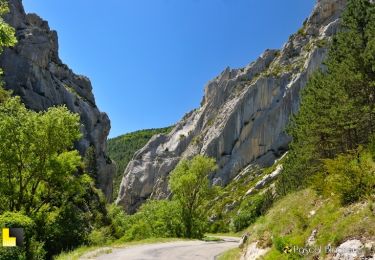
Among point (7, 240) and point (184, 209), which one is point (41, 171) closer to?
point (7, 240)

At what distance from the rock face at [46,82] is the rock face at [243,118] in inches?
2103

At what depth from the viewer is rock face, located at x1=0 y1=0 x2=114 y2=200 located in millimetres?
95188

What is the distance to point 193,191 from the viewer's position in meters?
52.1

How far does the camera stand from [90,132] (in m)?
108

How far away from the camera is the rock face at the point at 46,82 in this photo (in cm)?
9519

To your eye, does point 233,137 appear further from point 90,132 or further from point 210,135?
point 90,132

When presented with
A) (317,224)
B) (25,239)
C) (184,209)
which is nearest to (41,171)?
(25,239)

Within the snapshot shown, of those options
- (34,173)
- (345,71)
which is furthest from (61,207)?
(345,71)

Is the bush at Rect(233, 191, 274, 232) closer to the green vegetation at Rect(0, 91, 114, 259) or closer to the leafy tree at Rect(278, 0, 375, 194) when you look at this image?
the leafy tree at Rect(278, 0, 375, 194)

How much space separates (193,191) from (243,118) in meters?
104

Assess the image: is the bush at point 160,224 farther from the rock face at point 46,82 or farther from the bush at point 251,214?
the rock face at point 46,82

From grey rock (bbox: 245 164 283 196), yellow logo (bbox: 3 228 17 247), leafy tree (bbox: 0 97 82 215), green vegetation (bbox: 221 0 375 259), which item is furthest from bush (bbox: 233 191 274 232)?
yellow logo (bbox: 3 228 17 247)

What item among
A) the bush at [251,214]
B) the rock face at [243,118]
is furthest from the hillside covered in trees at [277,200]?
the rock face at [243,118]

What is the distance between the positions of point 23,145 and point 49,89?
240 ft
